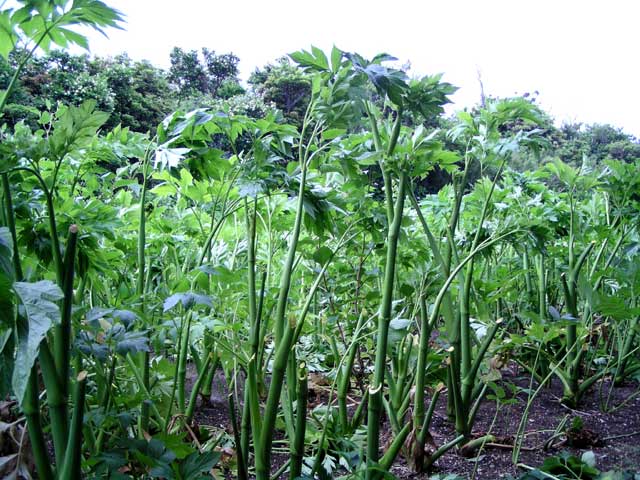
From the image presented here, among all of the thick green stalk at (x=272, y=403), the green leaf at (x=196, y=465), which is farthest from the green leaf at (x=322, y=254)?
the green leaf at (x=196, y=465)

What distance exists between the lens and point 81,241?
1073 mm

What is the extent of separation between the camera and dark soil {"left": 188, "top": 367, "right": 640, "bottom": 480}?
1732mm

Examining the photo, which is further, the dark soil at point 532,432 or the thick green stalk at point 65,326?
the dark soil at point 532,432

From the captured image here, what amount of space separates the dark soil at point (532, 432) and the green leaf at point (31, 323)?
1.19 meters

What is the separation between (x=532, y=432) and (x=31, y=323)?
191 centimetres

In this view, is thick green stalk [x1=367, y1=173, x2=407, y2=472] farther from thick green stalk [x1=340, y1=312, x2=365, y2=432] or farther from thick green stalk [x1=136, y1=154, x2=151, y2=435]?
thick green stalk [x1=136, y1=154, x2=151, y2=435]

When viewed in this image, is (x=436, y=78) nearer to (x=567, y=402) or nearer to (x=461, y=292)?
(x=461, y=292)

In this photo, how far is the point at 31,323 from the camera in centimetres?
57

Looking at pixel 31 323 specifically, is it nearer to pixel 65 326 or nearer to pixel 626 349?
pixel 65 326

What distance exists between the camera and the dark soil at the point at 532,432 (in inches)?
68.2

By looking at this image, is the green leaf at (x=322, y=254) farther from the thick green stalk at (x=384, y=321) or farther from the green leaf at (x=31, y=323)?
the green leaf at (x=31, y=323)

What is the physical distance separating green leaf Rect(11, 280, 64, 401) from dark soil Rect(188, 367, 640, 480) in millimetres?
1193

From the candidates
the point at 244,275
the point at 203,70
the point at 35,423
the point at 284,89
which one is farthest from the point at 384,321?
the point at 203,70

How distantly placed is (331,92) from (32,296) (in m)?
0.80
